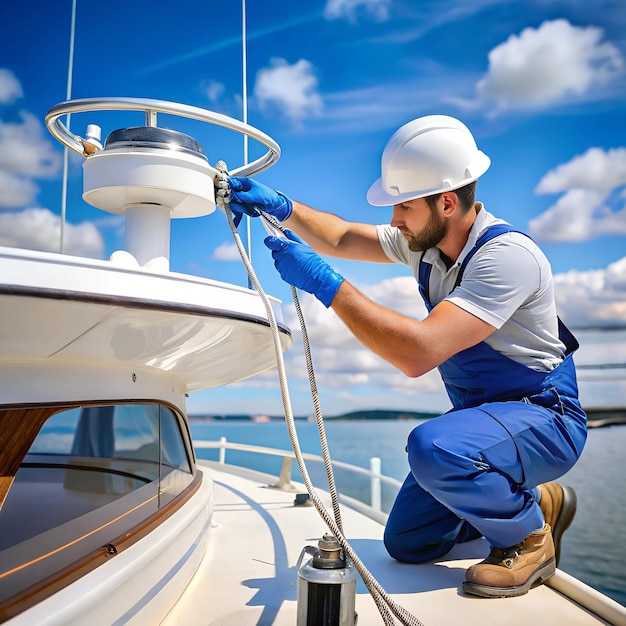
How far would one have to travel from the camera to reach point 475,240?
2.54 metres

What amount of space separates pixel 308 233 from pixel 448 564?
63.1 inches

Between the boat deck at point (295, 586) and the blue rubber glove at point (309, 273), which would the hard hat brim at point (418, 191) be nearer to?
the blue rubber glove at point (309, 273)

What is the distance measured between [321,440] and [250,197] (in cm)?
106

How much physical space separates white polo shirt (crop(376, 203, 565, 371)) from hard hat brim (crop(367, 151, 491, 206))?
159mm

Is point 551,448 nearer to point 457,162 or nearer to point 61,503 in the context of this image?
point 457,162

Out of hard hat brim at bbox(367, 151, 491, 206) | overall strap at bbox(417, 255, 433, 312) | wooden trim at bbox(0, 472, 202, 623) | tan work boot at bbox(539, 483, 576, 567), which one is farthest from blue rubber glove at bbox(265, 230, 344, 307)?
tan work boot at bbox(539, 483, 576, 567)

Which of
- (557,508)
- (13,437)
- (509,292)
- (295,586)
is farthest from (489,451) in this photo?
(13,437)

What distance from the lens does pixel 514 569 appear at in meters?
2.20

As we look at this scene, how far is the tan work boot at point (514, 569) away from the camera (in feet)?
7.08

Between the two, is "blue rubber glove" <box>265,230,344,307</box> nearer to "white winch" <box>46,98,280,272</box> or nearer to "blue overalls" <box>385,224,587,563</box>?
"white winch" <box>46,98,280,272</box>

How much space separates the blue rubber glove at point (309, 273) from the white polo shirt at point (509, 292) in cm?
43

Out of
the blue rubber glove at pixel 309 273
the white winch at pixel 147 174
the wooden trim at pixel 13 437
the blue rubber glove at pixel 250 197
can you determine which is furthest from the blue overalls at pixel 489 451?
the wooden trim at pixel 13 437

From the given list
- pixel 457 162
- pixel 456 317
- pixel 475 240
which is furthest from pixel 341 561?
pixel 457 162

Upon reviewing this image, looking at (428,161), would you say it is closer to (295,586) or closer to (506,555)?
(506,555)
